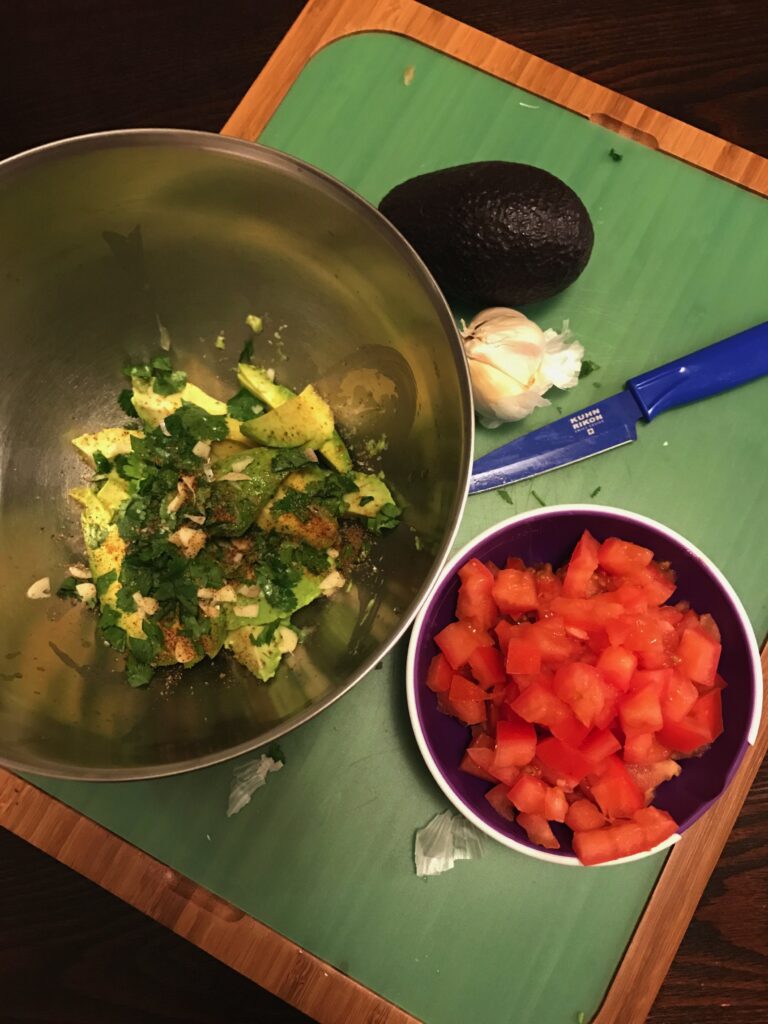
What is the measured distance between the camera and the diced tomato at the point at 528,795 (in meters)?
1.05

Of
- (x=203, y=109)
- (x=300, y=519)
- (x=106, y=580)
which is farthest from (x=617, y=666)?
(x=203, y=109)

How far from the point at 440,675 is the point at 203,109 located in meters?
1.35

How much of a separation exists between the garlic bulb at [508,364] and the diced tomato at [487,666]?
1.25 ft

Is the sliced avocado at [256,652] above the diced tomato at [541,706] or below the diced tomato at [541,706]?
below

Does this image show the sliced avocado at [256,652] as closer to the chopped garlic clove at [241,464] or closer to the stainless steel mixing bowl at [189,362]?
the stainless steel mixing bowl at [189,362]

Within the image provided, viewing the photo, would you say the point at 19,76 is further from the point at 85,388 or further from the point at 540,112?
the point at 540,112

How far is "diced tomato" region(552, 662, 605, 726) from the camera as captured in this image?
1.02m

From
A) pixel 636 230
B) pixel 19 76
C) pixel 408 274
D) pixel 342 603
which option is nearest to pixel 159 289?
pixel 408 274

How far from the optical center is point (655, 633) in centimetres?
107

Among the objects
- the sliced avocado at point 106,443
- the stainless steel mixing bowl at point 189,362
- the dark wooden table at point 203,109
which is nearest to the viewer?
the stainless steel mixing bowl at point 189,362

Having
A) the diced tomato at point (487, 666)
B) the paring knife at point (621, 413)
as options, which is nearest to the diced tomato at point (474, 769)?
the diced tomato at point (487, 666)

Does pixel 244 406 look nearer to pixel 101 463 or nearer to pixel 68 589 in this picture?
pixel 101 463

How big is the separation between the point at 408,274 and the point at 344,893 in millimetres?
933

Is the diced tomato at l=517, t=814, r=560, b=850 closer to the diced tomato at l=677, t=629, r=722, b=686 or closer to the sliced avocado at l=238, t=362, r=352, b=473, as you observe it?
the diced tomato at l=677, t=629, r=722, b=686
